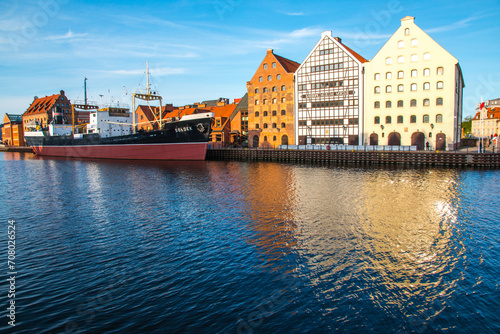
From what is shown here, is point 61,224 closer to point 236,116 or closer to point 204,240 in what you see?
point 204,240

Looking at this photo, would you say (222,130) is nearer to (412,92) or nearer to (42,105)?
(412,92)

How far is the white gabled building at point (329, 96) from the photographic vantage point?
187ft

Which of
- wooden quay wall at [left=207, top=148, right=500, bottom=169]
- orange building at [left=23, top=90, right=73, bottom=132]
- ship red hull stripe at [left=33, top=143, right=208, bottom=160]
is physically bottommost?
wooden quay wall at [left=207, top=148, right=500, bottom=169]

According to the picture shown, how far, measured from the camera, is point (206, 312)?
919cm

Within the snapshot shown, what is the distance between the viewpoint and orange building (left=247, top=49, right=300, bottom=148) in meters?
63.8

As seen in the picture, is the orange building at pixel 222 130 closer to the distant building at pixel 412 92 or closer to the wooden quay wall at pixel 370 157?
the wooden quay wall at pixel 370 157

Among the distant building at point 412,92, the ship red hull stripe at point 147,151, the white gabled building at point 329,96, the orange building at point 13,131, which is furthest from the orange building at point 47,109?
the distant building at point 412,92

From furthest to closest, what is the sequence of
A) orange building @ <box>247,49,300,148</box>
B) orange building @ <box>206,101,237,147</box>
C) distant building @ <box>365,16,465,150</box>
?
orange building @ <box>206,101,237,147</box>, orange building @ <box>247,49,300,148</box>, distant building @ <box>365,16,465,150</box>

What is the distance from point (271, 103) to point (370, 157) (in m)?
25.8

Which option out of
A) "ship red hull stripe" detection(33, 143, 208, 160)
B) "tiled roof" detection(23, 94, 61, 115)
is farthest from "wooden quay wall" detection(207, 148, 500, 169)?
"tiled roof" detection(23, 94, 61, 115)

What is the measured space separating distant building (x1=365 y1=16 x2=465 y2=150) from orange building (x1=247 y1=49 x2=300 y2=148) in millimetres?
15700

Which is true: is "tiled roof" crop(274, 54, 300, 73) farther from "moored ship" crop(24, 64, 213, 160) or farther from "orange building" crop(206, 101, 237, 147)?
"moored ship" crop(24, 64, 213, 160)

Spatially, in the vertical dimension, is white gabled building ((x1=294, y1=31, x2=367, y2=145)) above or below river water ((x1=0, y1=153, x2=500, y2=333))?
above

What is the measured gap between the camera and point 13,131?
446 feet
